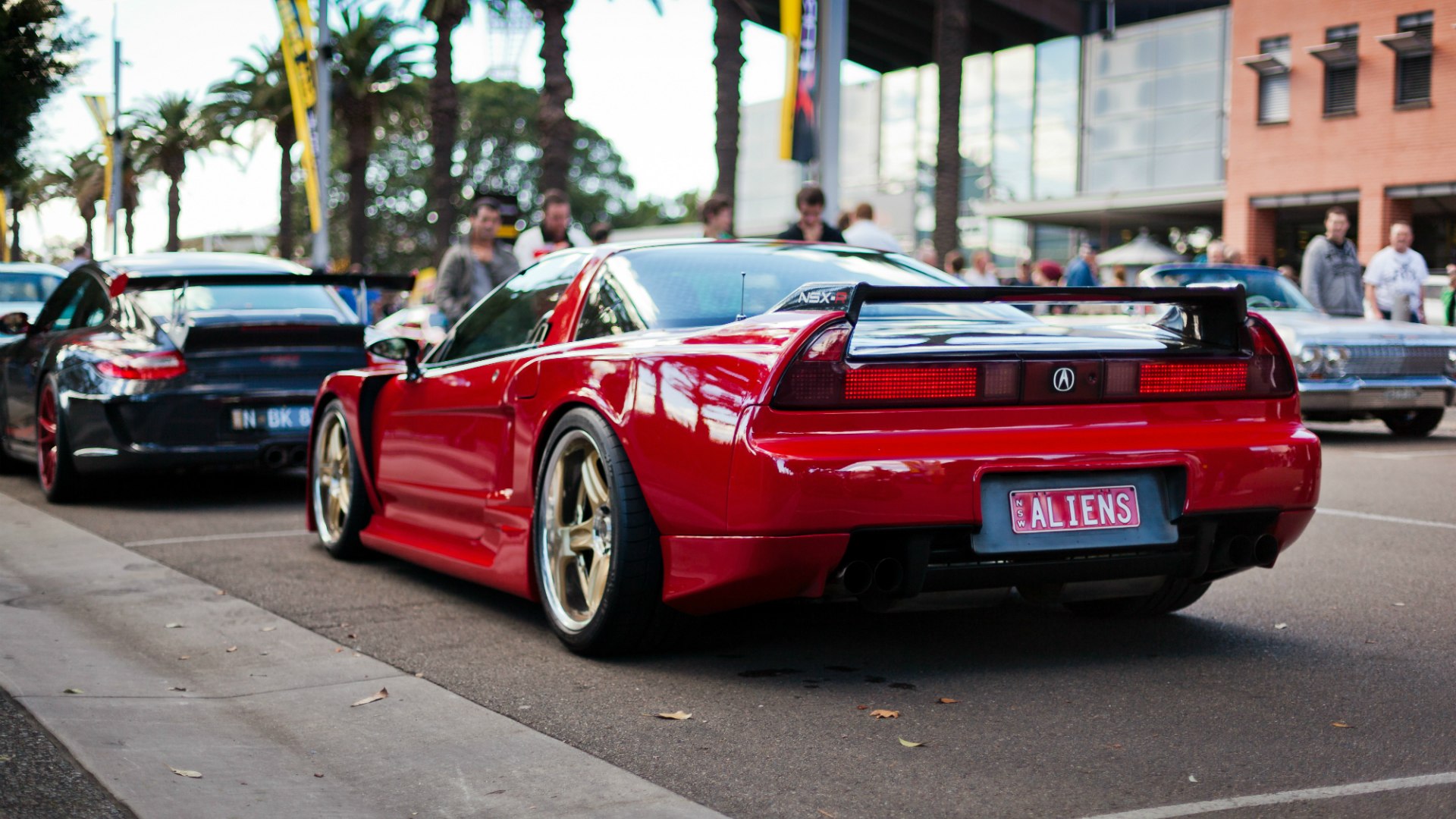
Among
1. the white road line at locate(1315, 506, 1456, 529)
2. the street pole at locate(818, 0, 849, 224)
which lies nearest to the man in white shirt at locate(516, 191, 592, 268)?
the street pole at locate(818, 0, 849, 224)

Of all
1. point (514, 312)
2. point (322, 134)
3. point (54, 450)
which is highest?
point (322, 134)

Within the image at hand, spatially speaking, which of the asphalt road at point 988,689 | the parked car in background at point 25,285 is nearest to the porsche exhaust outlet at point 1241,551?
the asphalt road at point 988,689

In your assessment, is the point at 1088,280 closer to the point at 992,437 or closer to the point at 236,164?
the point at 992,437

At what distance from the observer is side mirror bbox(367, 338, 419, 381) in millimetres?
5898

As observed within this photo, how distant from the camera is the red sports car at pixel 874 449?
3912 millimetres

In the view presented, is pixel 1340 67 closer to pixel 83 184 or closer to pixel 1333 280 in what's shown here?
pixel 1333 280

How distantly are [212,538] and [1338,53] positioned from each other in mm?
28996

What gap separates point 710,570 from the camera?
13.2 ft

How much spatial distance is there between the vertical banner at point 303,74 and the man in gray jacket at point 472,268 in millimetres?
16590

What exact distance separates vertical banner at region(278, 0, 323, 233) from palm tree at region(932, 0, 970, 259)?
395 inches

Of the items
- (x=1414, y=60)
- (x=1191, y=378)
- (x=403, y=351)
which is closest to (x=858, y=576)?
(x=1191, y=378)

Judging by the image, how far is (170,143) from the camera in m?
60.9

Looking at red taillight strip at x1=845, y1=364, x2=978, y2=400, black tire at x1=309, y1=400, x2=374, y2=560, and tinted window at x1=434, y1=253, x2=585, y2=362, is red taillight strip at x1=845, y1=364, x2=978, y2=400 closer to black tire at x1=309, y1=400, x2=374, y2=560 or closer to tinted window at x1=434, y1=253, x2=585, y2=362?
tinted window at x1=434, y1=253, x2=585, y2=362

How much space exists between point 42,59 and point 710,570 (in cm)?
1387
